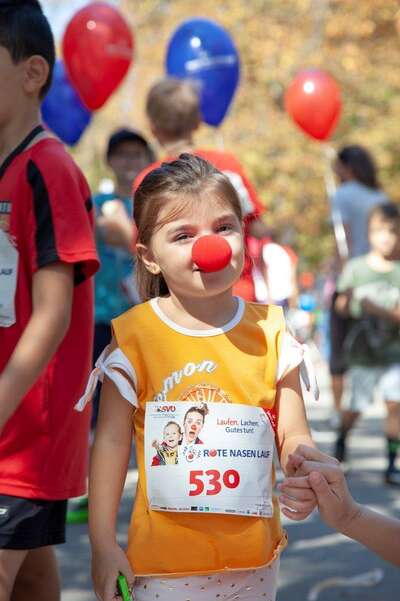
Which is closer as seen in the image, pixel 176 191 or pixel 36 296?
pixel 176 191

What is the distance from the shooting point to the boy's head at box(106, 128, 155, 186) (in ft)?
22.3

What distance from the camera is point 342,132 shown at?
27.6m

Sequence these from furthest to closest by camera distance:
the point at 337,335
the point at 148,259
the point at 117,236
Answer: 1. the point at 337,335
2. the point at 117,236
3. the point at 148,259

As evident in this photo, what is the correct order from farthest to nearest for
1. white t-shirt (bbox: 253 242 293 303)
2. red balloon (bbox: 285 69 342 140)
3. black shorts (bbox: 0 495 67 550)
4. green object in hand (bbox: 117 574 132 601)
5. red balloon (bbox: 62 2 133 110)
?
red balloon (bbox: 285 69 342 140), white t-shirt (bbox: 253 242 293 303), red balloon (bbox: 62 2 133 110), black shorts (bbox: 0 495 67 550), green object in hand (bbox: 117 574 132 601)

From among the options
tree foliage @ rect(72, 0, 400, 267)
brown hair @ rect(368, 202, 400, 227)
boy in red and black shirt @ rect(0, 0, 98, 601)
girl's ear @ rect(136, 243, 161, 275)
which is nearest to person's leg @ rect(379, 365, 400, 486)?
brown hair @ rect(368, 202, 400, 227)

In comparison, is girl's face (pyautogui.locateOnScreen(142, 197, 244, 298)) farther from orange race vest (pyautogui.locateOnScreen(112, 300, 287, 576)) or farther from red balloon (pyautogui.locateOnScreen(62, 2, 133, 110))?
red balloon (pyautogui.locateOnScreen(62, 2, 133, 110))

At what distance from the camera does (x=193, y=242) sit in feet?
9.05

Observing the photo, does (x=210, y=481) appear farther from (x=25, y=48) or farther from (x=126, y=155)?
(x=126, y=155)

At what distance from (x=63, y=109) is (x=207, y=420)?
7.17 m

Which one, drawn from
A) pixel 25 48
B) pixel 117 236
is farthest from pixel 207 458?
pixel 117 236

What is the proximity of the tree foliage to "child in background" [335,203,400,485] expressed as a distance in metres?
15.8

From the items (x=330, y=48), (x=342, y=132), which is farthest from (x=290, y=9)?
(x=342, y=132)

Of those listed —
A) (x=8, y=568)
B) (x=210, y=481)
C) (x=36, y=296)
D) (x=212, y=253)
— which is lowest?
(x=8, y=568)

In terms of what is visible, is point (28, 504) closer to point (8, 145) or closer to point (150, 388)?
point (150, 388)
